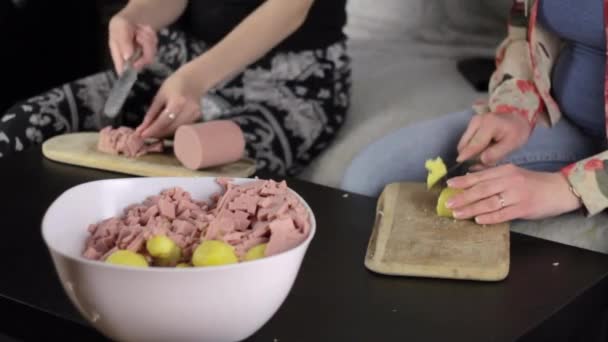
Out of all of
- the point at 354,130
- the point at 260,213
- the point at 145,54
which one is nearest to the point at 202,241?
the point at 260,213

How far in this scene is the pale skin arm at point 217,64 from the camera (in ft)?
4.38

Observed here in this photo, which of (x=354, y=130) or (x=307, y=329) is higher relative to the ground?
(x=307, y=329)

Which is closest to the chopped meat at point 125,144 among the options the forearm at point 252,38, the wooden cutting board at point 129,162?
the wooden cutting board at point 129,162

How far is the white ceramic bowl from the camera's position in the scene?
690mm

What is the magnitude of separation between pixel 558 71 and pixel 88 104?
2.66ft

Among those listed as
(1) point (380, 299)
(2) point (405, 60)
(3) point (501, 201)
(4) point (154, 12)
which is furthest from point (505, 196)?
(2) point (405, 60)

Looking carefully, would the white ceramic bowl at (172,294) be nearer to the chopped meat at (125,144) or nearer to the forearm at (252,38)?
the chopped meat at (125,144)

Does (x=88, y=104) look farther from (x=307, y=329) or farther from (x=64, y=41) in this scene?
(x=307, y=329)

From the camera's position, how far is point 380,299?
2.93 ft

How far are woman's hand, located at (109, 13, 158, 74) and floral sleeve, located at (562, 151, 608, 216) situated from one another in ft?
2.20

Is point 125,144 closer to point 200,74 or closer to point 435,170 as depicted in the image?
point 200,74

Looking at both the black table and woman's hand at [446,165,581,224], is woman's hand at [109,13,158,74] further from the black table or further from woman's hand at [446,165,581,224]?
woman's hand at [446,165,581,224]

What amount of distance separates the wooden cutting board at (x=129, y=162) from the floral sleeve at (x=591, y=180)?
43 cm

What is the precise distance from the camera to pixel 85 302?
73 centimetres
